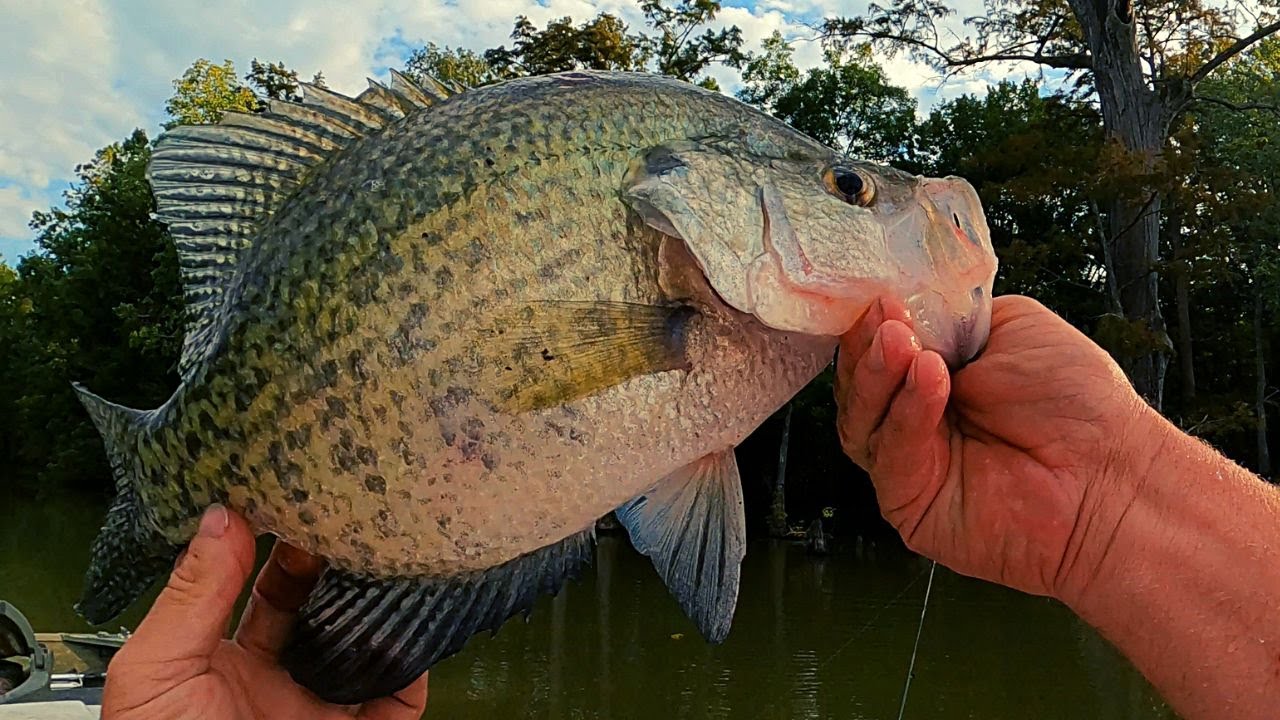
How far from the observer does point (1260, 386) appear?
20578mm

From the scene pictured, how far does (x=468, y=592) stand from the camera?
67.3 inches

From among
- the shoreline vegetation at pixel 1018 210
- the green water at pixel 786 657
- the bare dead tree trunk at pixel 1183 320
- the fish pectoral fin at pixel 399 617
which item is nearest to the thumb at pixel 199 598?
the fish pectoral fin at pixel 399 617

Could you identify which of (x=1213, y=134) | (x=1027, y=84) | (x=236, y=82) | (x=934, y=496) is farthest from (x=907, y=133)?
(x=934, y=496)

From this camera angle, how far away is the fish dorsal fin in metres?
1.82

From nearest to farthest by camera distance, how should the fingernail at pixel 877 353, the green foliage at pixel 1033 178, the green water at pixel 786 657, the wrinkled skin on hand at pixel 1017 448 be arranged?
the fingernail at pixel 877 353 < the wrinkled skin on hand at pixel 1017 448 < the green water at pixel 786 657 < the green foliage at pixel 1033 178

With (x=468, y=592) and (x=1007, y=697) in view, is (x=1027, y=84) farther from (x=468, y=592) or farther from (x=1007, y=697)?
(x=468, y=592)

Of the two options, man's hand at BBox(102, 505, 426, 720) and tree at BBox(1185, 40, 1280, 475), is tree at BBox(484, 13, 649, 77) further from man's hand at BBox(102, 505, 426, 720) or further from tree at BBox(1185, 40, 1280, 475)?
man's hand at BBox(102, 505, 426, 720)

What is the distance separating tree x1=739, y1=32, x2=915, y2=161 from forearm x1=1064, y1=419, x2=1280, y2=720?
26.7 metres

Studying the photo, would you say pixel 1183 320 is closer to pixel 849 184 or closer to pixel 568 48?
pixel 568 48

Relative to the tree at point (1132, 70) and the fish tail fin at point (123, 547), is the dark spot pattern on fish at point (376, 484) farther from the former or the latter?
the tree at point (1132, 70)

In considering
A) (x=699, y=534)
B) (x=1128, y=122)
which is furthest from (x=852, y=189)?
(x=1128, y=122)

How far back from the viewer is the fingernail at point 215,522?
5.64ft

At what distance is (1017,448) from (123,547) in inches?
74.8

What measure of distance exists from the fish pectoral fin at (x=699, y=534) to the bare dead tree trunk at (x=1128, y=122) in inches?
619
